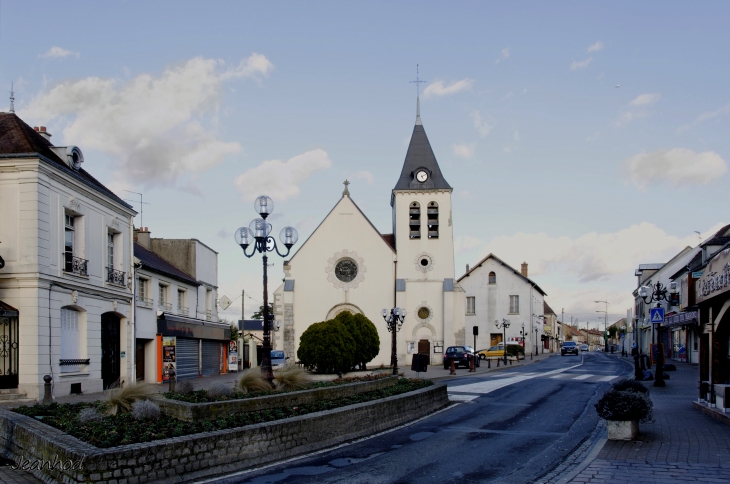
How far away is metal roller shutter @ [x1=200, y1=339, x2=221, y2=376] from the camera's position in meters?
38.4

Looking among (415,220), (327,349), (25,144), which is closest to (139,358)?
(327,349)

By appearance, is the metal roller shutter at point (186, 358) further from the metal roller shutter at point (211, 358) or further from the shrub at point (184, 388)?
the shrub at point (184, 388)

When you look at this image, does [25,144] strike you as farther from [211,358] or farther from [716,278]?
[211,358]

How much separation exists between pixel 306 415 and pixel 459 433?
3.52 metres

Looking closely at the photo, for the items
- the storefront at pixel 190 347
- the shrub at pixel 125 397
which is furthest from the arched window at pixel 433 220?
the shrub at pixel 125 397

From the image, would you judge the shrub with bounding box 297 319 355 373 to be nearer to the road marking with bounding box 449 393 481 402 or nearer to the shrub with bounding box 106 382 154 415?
the road marking with bounding box 449 393 481 402

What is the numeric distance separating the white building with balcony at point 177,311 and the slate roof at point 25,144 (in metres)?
6.24

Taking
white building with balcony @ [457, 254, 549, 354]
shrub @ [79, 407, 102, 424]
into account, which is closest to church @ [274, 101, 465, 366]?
white building with balcony @ [457, 254, 549, 354]

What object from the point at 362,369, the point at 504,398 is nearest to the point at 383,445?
the point at 504,398

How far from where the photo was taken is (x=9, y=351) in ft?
66.9

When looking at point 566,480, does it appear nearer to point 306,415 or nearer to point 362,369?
point 306,415

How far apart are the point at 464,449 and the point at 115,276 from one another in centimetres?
1799

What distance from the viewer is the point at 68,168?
23016 millimetres

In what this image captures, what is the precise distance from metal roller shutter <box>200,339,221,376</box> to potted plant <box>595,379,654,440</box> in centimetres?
2880
